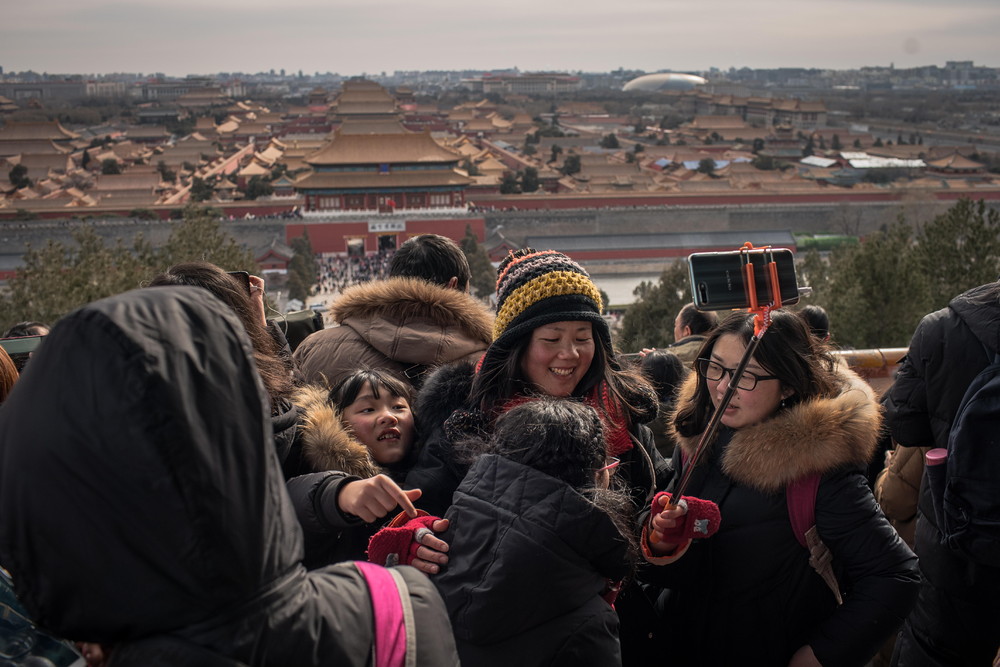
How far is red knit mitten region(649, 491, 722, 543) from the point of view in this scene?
117 centimetres

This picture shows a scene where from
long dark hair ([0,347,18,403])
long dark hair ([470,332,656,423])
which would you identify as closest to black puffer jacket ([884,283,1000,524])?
long dark hair ([470,332,656,423])

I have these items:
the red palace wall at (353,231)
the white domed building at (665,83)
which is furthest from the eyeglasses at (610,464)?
the white domed building at (665,83)

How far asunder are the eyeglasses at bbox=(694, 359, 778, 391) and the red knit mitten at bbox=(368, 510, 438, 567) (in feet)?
1.64

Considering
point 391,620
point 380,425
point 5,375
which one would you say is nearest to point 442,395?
point 380,425

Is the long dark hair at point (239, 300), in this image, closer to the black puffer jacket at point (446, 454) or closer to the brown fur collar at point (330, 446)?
the brown fur collar at point (330, 446)

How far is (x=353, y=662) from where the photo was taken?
659 mm

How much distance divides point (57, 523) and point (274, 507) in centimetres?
14

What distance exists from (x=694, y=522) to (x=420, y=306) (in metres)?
0.74

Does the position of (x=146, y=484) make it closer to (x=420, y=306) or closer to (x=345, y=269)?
(x=420, y=306)

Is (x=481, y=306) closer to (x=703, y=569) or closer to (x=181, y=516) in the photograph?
(x=703, y=569)

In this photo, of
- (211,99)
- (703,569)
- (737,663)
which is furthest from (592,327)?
(211,99)

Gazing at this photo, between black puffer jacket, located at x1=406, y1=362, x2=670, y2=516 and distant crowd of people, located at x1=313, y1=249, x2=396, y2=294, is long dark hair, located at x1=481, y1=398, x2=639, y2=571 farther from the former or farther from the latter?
distant crowd of people, located at x1=313, y1=249, x2=396, y2=294

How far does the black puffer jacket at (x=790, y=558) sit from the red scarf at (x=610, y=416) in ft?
0.43

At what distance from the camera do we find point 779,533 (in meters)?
1.22
